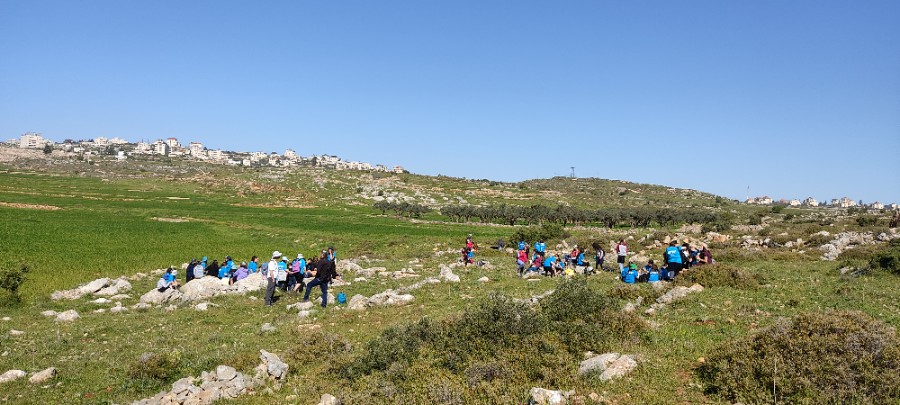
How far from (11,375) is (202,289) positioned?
10515mm

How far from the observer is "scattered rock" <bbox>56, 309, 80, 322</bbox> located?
1696 centimetres

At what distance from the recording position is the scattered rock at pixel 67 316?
17.0 m

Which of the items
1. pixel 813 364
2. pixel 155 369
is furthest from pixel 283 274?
pixel 813 364

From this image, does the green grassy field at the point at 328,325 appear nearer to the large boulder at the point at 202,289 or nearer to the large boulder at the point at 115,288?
the large boulder at the point at 115,288

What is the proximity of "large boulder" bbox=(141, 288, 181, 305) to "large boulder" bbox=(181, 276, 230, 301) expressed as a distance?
313mm

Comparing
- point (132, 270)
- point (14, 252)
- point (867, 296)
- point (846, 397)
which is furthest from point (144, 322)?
point (14, 252)

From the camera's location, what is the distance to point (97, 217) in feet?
208

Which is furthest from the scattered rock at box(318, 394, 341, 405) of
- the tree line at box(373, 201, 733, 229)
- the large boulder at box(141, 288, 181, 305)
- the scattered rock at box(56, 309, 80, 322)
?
the tree line at box(373, 201, 733, 229)

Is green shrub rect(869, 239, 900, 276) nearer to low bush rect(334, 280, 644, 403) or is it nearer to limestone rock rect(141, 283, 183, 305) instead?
low bush rect(334, 280, 644, 403)

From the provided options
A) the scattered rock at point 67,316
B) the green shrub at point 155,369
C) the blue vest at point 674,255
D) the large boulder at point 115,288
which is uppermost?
the blue vest at point 674,255

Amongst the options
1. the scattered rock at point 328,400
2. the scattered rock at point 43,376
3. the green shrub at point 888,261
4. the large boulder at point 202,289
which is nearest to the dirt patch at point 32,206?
the large boulder at point 202,289

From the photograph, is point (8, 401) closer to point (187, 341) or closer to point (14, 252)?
point (187, 341)

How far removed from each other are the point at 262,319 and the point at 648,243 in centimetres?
3442

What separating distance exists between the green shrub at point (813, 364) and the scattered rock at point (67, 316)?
20.1 m
